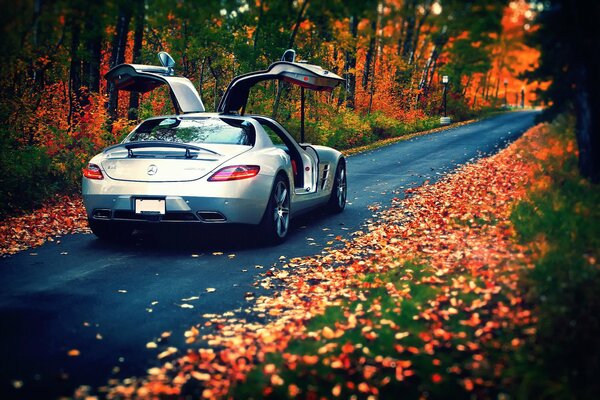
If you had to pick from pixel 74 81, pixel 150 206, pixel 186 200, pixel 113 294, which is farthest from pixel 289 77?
pixel 74 81

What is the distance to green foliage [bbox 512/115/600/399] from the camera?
3.58 meters

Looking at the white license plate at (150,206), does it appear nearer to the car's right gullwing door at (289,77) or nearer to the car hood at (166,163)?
the car hood at (166,163)

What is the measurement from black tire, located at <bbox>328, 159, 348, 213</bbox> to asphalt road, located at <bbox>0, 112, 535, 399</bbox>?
0.27 m

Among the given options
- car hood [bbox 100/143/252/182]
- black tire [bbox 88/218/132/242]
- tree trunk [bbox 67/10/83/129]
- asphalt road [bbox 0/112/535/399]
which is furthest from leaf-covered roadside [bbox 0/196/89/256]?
tree trunk [bbox 67/10/83/129]

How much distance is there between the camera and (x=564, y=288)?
4.38 metres

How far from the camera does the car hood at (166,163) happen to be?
7293mm

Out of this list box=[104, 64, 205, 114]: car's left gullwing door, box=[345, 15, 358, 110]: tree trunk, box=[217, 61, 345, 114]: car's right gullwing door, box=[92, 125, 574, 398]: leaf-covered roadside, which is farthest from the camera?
box=[345, 15, 358, 110]: tree trunk

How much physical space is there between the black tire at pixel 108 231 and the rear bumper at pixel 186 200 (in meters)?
0.43

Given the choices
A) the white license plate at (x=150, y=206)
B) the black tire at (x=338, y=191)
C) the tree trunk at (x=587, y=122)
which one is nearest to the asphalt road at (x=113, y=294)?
the black tire at (x=338, y=191)

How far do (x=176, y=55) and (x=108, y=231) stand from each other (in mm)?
10454

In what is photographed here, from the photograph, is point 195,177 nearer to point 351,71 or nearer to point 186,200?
point 186,200

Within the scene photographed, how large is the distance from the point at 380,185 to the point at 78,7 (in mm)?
8207

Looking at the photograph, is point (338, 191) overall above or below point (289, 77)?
A: below

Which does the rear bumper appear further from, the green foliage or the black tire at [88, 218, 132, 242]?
the green foliage
